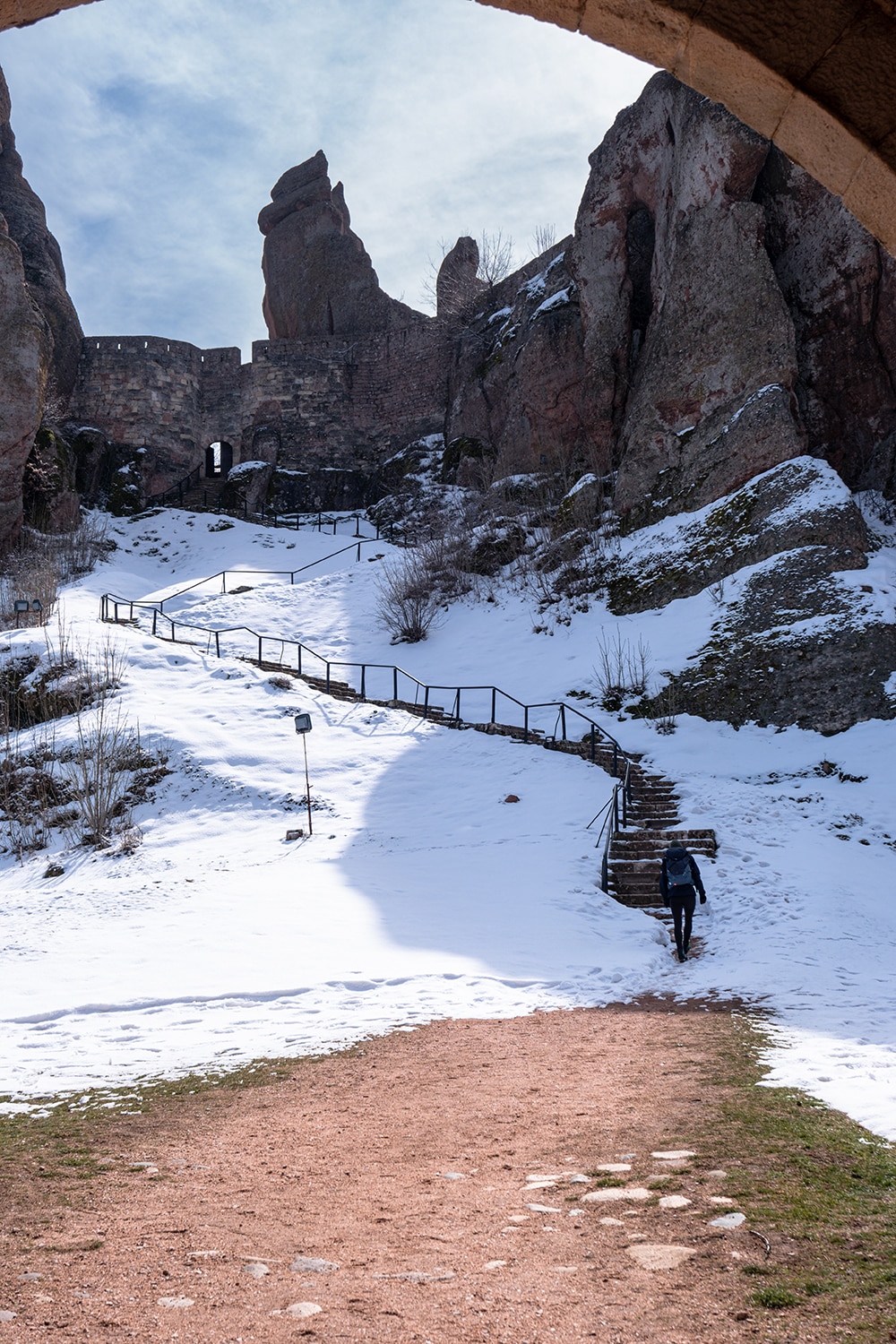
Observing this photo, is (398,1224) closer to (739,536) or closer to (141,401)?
(739,536)

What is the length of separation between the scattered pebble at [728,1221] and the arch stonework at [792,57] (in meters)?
3.28

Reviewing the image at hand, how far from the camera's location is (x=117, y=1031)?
291 inches

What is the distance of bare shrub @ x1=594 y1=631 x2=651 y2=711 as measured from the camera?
19578 mm

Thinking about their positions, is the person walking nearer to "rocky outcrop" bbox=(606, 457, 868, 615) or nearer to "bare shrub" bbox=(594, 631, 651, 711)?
"bare shrub" bbox=(594, 631, 651, 711)

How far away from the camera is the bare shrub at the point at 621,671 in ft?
64.2

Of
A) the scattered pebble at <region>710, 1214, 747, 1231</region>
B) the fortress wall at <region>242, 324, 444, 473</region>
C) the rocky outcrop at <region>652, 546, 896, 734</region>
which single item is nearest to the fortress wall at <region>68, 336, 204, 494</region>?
the fortress wall at <region>242, 324, 444, 473</region>

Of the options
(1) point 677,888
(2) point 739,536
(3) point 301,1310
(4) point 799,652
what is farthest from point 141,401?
(3) point 301,1310

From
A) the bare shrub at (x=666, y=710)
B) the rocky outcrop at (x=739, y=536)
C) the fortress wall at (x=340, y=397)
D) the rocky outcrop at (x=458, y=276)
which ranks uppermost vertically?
the rocky outcrop at (x=458, y=276)

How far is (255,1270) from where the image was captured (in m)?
3.02

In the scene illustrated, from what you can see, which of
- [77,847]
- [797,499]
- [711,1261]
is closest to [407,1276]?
[711,1261]

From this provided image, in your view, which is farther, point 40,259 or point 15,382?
point 40,259

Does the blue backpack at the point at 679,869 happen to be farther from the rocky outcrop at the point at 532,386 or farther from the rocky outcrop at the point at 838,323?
the rocky outcrop at the point at 532,386

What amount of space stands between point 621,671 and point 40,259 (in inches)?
1383

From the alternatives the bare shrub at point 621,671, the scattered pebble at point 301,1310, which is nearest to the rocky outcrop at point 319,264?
the bare shrub at point 621,671
